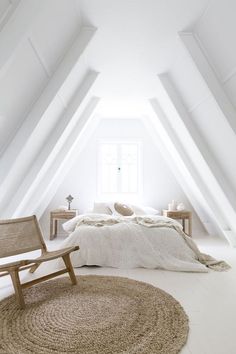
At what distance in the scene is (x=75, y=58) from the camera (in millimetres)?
2688

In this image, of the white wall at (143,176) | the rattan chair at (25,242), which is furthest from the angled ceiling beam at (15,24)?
the white wall at (143,176)

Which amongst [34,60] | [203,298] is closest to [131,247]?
[203,298]

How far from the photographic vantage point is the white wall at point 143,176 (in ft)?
18.7

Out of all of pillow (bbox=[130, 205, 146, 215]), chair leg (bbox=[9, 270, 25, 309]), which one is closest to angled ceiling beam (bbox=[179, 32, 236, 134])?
chair leg (bbox=[9, 270, 25, 309])

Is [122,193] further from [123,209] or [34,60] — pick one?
[34,60]

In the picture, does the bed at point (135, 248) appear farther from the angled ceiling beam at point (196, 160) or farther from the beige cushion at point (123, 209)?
the beige cushion at point (123, 209)

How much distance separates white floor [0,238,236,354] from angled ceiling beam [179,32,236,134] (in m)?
1.55

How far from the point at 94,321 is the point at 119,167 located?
4.26m

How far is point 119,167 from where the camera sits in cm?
595

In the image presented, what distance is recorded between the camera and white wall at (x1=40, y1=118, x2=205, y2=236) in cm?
570

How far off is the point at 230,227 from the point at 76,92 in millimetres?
3147

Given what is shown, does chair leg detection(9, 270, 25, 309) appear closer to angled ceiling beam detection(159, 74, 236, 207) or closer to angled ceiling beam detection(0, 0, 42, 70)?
angled ceiling beam detection(0, 0, 42, 70)

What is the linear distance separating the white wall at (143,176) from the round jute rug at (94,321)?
125 inches

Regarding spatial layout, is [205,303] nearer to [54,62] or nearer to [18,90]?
[18,90]
